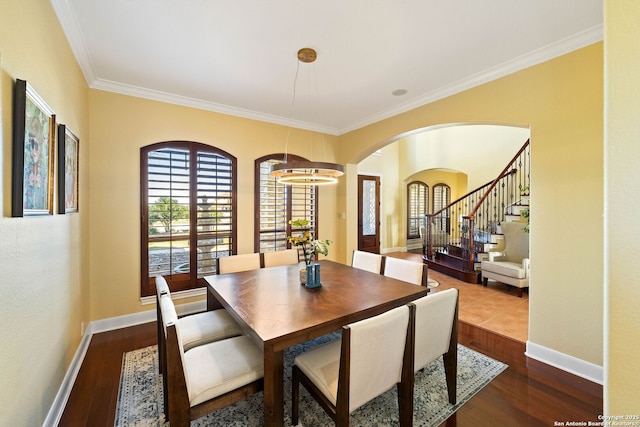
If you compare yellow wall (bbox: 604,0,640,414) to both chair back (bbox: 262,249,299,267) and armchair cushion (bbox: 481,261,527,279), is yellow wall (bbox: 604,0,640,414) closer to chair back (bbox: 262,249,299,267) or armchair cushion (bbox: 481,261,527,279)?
chair back (bbox: 262,249,299,267)

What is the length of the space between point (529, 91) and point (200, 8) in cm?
294

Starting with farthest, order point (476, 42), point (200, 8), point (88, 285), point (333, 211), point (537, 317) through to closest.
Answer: point (333, 211)
point (88, 285)
point (537, 317)
point (476, 42)
point (200, 8)

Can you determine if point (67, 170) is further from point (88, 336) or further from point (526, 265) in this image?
point (526, 265)

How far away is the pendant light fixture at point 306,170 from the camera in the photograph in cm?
225

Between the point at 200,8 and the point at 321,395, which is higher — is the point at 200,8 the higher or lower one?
the higher one

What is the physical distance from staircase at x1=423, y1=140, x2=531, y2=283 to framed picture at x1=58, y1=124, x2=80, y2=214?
5.73m

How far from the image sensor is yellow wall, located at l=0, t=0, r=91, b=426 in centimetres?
120

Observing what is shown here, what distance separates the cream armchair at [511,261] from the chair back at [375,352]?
3690mm

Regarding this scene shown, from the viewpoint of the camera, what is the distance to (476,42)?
2.30 m

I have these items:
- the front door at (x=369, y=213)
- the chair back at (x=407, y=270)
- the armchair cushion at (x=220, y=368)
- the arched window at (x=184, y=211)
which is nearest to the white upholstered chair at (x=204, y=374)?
the armchair cushion at (x=220, y=368)

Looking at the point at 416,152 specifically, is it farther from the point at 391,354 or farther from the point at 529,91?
the point at 391,354

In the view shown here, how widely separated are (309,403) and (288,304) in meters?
0.76

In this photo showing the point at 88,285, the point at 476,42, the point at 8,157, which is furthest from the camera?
the point at 88,285

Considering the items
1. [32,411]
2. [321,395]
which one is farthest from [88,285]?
[321,395]
